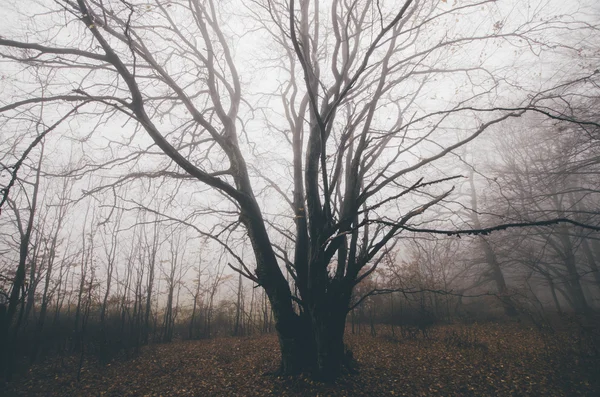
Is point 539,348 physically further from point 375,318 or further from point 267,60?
point 267,60

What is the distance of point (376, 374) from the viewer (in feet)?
14.4

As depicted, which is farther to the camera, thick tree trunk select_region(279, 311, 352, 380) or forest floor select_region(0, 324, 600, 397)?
forest floor select_region(0, 324, 600, 397)

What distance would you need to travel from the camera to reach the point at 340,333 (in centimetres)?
390

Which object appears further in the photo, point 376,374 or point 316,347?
point 376,374

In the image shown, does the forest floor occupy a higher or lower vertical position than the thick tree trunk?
lower

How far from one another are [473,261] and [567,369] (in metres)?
11.0

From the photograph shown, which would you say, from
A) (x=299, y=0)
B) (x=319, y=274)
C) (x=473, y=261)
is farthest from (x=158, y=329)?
(x=473, y=261)

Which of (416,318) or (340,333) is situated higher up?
(340,333)

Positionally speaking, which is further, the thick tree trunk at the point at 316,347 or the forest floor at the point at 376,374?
the forest floor at the point at 376,374

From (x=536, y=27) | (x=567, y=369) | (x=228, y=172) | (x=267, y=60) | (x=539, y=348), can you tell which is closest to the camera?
(x=536, y=27)

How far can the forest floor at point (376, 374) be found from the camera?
395 cm

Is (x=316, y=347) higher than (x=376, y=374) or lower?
higher

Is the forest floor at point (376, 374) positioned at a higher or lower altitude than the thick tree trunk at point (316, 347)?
lower

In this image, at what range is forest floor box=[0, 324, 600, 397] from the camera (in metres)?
3.95
